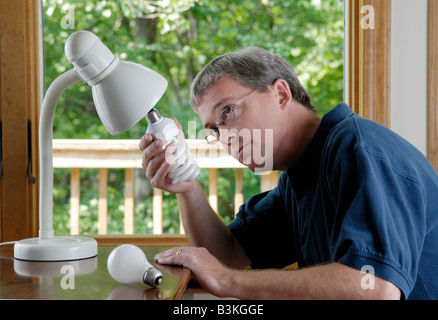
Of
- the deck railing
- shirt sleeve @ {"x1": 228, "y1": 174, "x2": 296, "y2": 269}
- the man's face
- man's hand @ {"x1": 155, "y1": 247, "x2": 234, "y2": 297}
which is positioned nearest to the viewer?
man's hand @ {"x1": 155, "y1": 247, "x2": 234, "y2": 297}

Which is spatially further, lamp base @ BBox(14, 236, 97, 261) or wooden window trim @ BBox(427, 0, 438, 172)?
wooden window trim @ BBox(427, 0, 438, 172)

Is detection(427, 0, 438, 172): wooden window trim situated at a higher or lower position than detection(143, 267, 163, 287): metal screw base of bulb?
higher

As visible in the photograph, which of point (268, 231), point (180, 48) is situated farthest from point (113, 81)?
point (180, 48)

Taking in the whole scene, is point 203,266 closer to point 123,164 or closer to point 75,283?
point 75,283

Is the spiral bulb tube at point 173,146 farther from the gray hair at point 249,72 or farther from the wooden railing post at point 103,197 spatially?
the wooden railing post at point 103,197

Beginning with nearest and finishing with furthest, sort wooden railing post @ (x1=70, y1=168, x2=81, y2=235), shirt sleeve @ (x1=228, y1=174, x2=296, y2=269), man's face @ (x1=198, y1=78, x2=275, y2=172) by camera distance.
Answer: man's face @ (x1=198, y1=78, x2=275, y2=172) < shirt sleeve @ (x1=228, y1=174, x2=296, y2=269) < wooden railing post @ (x1=70, y1=168, x2=81, y2=235)

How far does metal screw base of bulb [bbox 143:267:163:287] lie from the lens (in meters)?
0.84

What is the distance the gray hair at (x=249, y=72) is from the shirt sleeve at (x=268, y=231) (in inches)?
12.1

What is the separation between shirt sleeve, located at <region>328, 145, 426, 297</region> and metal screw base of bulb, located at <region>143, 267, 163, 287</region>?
0.31 metres

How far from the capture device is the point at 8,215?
1.68 metres

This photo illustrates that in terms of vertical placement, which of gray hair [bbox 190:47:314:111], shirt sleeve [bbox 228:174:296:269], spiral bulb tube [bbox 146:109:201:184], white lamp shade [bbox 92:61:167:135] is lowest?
shirt sleeve [bbox 228:174:296:269]

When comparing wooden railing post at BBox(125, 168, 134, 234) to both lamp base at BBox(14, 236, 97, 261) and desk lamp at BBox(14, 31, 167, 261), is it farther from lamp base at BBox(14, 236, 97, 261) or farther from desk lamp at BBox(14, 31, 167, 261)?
desk lamp at BBox(14, 31, 167, 261)

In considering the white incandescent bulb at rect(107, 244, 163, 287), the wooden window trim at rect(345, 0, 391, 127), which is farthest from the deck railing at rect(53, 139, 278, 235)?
the white incandescent bulb at rect(107, 244, 163, 287)

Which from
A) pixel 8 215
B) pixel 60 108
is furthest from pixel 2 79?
pixel 60 108
